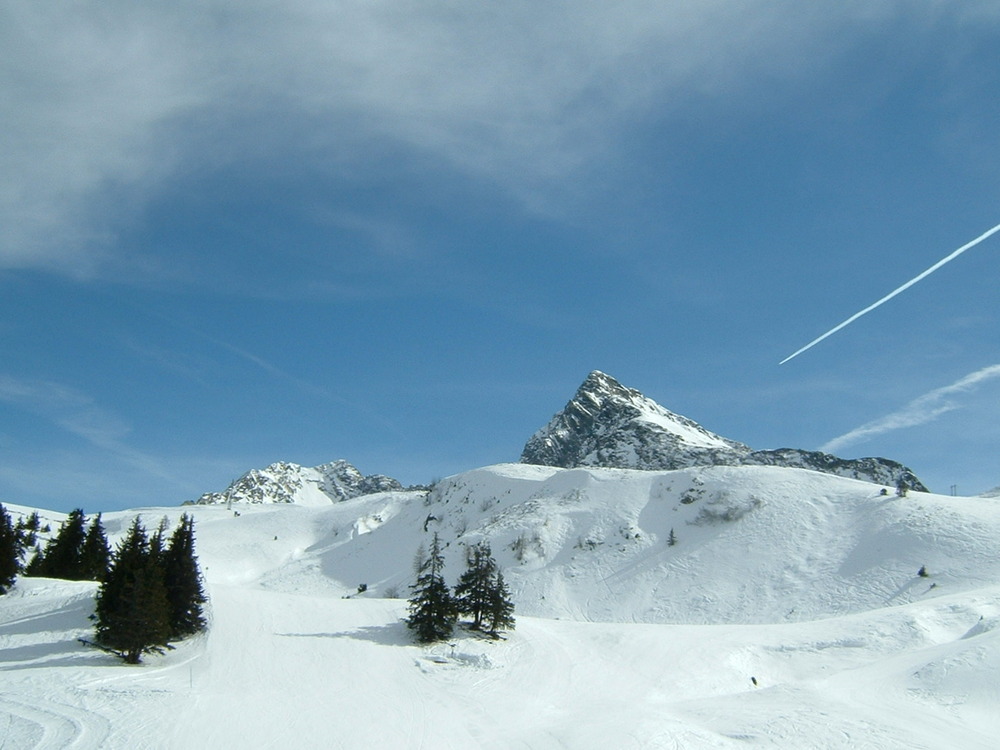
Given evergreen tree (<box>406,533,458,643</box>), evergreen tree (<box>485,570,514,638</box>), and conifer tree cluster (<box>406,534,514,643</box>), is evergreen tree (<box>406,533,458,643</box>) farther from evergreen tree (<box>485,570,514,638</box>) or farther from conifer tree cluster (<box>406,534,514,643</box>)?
evergreen tree (<box>485,570,514,638</box>)

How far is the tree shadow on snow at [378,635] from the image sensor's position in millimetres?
35438

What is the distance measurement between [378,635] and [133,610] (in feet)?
40.0

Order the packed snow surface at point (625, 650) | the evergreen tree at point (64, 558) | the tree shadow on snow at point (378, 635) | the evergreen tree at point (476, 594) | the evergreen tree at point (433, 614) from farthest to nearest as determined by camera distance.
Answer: the evergreen tree at point (64, 558) < the evergreen tree at point (476, 594) < the evergreen tree at point (433, 614) < the tree shadow on snow at point (378, 635) < the packed snow surface at point (625, 650)

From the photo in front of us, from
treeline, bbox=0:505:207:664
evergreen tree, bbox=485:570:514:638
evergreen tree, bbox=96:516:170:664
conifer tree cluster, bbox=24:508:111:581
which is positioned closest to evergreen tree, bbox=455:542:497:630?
evergreen tree, bbox=485:570:514:638

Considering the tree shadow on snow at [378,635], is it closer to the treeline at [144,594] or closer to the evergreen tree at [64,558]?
the treeline at [144,594]

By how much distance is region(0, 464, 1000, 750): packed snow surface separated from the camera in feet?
72.3

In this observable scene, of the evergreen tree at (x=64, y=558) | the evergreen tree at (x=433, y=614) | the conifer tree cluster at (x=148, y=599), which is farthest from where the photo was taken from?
the evergreen tree at (x=64, y=558)

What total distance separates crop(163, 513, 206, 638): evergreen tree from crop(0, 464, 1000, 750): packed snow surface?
1127 mm

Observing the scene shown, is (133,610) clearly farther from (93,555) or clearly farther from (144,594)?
(93,555)

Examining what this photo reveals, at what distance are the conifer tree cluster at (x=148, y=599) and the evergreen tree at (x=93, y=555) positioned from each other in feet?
61.3

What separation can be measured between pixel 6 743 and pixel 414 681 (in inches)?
574

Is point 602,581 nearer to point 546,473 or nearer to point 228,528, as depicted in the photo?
point 546,473

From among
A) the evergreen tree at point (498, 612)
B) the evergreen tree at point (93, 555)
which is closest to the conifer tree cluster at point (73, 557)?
the evergreen tree at point (93, 555)

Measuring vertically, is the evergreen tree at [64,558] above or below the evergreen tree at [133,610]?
above
